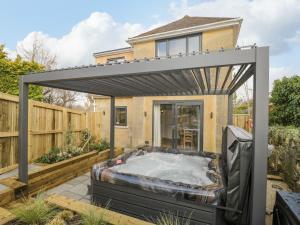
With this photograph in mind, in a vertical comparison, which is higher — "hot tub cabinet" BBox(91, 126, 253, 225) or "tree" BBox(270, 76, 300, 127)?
"tree" BBox(270, 76, 300, 127)

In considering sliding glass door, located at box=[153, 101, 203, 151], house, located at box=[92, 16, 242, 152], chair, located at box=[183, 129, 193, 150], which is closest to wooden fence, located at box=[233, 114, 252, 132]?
house, located at box=[92, 16, 242, 152]

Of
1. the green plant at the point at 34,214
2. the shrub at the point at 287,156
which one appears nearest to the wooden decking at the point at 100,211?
the green plant at the point at 34,214

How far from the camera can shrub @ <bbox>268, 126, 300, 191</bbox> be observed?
150 inches

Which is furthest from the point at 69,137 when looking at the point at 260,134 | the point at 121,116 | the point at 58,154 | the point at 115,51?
the point at 115,51

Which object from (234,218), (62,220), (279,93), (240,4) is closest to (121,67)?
(62,220)

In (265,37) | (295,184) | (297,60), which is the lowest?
(295,184)

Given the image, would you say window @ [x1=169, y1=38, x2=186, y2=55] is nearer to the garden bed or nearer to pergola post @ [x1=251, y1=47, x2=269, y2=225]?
pergola post @ [x1=251, y1=47, x2=269, y2=225]

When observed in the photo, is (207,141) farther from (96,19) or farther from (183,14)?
(96,19)

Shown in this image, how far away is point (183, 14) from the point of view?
35.1 ft

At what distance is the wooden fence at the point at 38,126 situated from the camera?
4285mm

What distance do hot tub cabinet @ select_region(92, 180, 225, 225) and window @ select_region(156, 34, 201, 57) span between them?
264 inches

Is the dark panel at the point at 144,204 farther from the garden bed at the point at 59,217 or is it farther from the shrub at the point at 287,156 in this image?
the shrub at the point at 287,156

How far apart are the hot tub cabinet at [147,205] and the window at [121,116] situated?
21.7 ft

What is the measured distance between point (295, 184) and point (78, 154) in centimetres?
549
